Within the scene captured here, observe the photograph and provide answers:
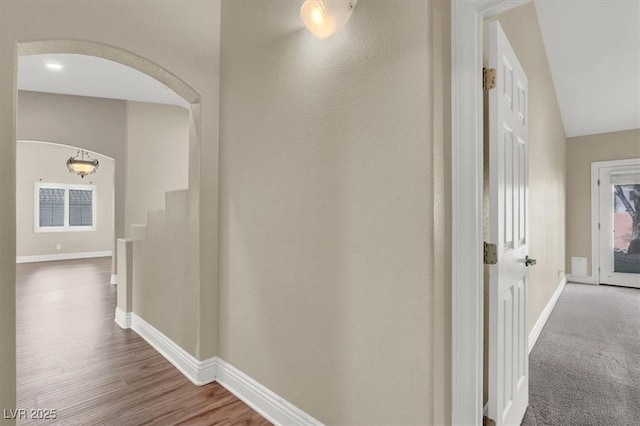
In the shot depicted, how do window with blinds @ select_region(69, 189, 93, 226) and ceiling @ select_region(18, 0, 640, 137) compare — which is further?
window with blinds @ select_region(69, 189, 93, 226)

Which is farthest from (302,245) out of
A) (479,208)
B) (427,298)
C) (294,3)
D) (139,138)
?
(139,138)

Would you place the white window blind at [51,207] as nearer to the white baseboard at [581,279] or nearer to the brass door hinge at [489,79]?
the brass door hinge at [489,79]

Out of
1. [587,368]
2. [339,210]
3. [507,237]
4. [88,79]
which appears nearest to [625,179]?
[587,368]

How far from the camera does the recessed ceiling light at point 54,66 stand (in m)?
4.19

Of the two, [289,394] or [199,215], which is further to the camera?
[199,215]

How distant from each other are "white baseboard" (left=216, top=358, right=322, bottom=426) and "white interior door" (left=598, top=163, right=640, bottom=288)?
21.4 ft

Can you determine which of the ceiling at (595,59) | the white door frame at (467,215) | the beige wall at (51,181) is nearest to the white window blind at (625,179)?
the ceiling at (595,59)

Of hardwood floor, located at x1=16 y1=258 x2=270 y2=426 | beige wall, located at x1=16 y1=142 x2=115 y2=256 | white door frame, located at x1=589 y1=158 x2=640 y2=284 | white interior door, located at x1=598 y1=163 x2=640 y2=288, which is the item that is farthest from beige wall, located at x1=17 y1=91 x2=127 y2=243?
white interior door, located at x1=598 y1=163 x2=640 y2=288

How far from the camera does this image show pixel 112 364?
2.75 m

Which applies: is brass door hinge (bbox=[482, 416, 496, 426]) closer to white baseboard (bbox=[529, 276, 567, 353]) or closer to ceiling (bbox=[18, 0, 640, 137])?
white baseboard (bbox=[529, 276, 567, 353])

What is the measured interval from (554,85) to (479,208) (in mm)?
4857

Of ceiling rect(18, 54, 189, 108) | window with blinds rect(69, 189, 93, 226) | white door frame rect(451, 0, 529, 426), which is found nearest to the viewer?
white door frame rect(451, 0, 529, 426)

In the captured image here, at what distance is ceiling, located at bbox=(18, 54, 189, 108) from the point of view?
4.16m

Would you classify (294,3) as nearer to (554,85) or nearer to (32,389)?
(32,389)
